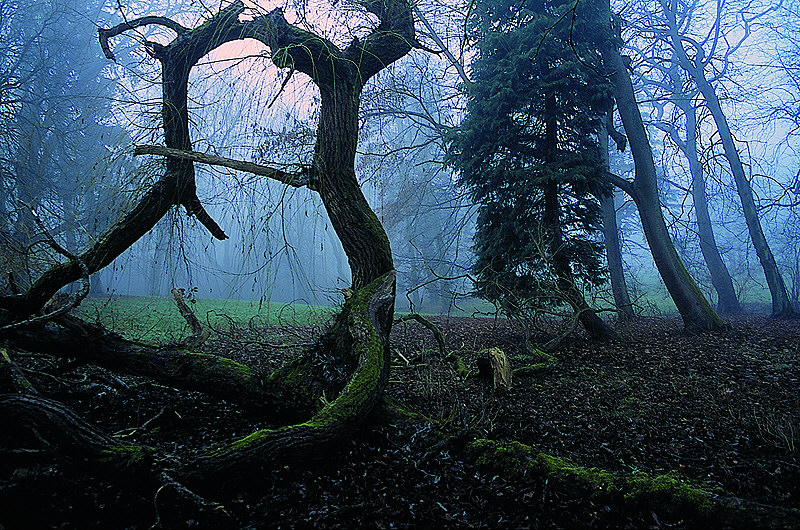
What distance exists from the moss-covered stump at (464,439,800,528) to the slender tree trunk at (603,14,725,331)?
6397mm

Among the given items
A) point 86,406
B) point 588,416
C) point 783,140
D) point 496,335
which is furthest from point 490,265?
point 783,140

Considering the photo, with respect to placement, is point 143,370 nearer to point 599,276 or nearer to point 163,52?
point 163,52

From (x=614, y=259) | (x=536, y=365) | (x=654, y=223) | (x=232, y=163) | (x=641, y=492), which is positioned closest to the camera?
(x=641, y=492)

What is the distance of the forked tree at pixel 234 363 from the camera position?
2.41m

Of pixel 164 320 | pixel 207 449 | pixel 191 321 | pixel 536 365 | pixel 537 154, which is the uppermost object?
pixel 537 154

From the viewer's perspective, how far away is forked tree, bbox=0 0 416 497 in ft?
7.89

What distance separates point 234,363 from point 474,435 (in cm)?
210

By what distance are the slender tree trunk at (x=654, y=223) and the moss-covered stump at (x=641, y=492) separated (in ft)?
21.0

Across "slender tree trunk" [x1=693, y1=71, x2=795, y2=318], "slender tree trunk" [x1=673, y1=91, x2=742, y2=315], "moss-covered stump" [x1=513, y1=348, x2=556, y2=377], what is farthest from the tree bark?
"moss-covered stump" [x1=513, y1=348, x2=556, y2=377]

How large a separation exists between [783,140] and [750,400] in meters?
7.84

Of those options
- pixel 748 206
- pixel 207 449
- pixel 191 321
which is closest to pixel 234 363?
pixel 207 449

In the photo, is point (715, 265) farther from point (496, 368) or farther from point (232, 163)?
point (232, 163)

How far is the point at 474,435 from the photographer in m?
3.23

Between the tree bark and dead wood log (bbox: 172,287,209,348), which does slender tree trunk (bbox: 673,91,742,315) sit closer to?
the tree bark
